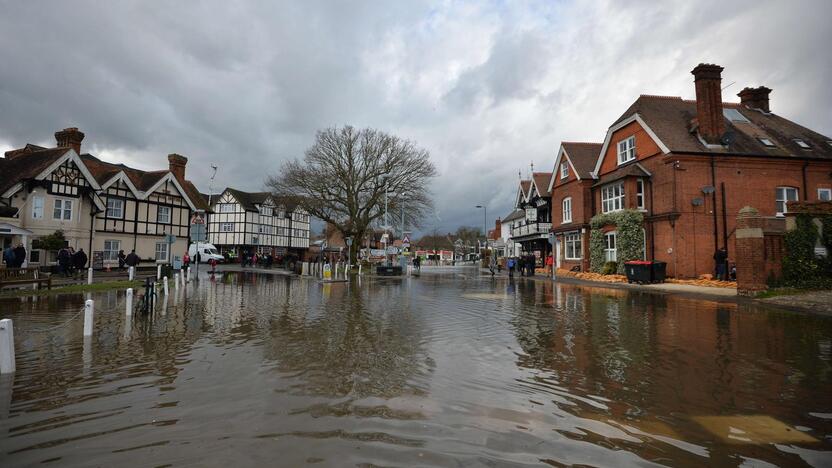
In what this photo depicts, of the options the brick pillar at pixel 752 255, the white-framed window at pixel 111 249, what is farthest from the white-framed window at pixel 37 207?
the brick pillar at pixel 752 255

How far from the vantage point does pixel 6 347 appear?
5758mm

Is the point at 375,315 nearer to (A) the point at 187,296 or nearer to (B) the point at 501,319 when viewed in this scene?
(B) the point at 501,319

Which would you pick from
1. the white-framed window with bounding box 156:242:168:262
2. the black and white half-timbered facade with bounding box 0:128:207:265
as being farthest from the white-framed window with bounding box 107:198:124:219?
the white-framed window with bounding box 156:242:168:262

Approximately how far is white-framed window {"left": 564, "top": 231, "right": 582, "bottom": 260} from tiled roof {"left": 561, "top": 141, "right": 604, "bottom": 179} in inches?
184

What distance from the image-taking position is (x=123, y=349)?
23.4 ft

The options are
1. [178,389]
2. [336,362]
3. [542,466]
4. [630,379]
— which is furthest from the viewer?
[336,362]

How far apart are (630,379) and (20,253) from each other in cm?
2484

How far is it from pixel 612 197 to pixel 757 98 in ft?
46.8

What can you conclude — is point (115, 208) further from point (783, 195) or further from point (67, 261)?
point (783, 195)

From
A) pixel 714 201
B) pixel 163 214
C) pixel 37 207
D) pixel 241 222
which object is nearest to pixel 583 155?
pixel 714 201

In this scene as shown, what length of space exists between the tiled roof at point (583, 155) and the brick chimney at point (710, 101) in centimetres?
781

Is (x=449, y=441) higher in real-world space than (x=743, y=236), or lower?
lower

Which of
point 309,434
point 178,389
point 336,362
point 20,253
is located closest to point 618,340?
point 336,362

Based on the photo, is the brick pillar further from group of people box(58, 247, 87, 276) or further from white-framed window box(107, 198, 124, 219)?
white-framed window box(107, 198, 124, 219)
